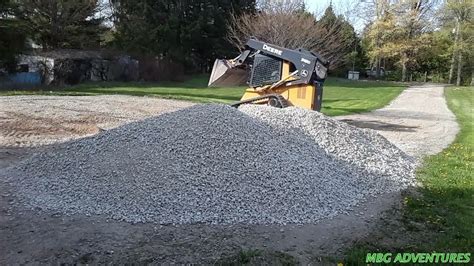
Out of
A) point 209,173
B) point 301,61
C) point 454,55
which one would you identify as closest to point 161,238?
point 209,173

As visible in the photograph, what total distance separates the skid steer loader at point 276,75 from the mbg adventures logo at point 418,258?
5567mm

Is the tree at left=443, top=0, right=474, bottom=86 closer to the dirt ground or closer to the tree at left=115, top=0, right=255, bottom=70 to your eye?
the tree at left=115, top=0, right=255, bottom=70

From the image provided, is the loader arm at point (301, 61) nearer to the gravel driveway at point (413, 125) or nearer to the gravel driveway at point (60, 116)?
the gravel driveway at point (413, 125)

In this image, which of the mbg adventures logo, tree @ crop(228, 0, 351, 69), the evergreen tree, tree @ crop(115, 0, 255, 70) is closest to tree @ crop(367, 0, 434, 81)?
tree @ crop(228, 0, 351, 69)

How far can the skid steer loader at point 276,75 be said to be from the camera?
8820mm

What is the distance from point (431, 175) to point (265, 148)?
8.74 feet

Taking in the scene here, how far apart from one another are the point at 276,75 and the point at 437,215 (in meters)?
5.39

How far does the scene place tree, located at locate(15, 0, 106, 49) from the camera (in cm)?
2369

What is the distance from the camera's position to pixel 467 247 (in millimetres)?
3652

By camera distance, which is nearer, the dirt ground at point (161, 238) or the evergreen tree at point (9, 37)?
the dirt ground at point (161, 238)

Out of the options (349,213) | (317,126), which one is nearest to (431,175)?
(317,126)

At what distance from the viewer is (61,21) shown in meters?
24.8

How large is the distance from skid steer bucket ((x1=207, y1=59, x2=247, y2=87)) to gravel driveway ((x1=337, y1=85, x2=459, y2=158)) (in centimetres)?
366

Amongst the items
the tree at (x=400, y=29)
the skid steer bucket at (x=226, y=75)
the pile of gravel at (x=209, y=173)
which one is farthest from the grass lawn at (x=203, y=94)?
the tree at (x=400, y=29)
